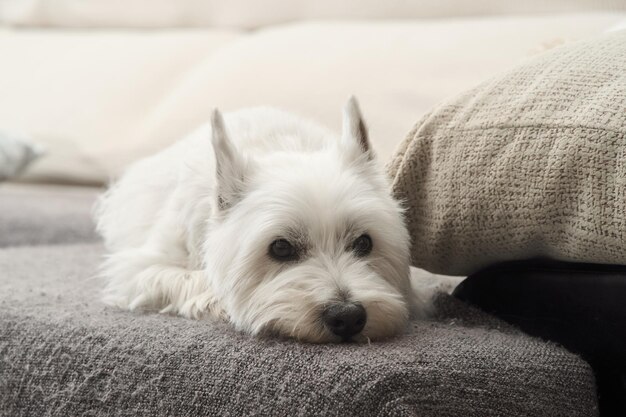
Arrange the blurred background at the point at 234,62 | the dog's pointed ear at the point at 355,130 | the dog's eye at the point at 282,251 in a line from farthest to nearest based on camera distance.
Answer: the blurred background at the point at 234,62 → the dog's pointed ear at the point at 355,130 → the dog's eye at the point at 282,251

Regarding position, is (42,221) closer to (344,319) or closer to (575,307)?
(344,319)

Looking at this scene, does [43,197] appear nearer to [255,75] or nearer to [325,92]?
[255,75]

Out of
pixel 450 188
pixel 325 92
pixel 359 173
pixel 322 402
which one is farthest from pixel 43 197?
pixel 322 402

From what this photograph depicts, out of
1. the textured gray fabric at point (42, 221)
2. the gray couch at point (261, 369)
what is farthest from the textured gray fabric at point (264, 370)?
the textured gray fabric at point (42, 221)

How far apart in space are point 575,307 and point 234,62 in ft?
5.35

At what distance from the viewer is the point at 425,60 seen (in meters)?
2.22

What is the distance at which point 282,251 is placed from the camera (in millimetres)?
1269

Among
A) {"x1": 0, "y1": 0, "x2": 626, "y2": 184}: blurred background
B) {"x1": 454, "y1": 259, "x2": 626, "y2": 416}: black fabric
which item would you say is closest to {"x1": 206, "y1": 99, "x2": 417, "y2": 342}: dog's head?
{"x1": 454, "y1": 259, "x2": 626, "y2": 416}: black fabric

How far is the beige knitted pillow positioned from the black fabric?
0.08 feet

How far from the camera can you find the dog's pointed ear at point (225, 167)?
1.30 m

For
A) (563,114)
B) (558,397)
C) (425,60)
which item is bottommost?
(558,397)

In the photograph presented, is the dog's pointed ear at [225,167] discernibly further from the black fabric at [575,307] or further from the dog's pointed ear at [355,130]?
the black fabric at [575,307]

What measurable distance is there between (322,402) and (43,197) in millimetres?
1627

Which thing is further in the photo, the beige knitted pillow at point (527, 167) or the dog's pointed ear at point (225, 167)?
the dog's pointed ear at point (225, 167)
